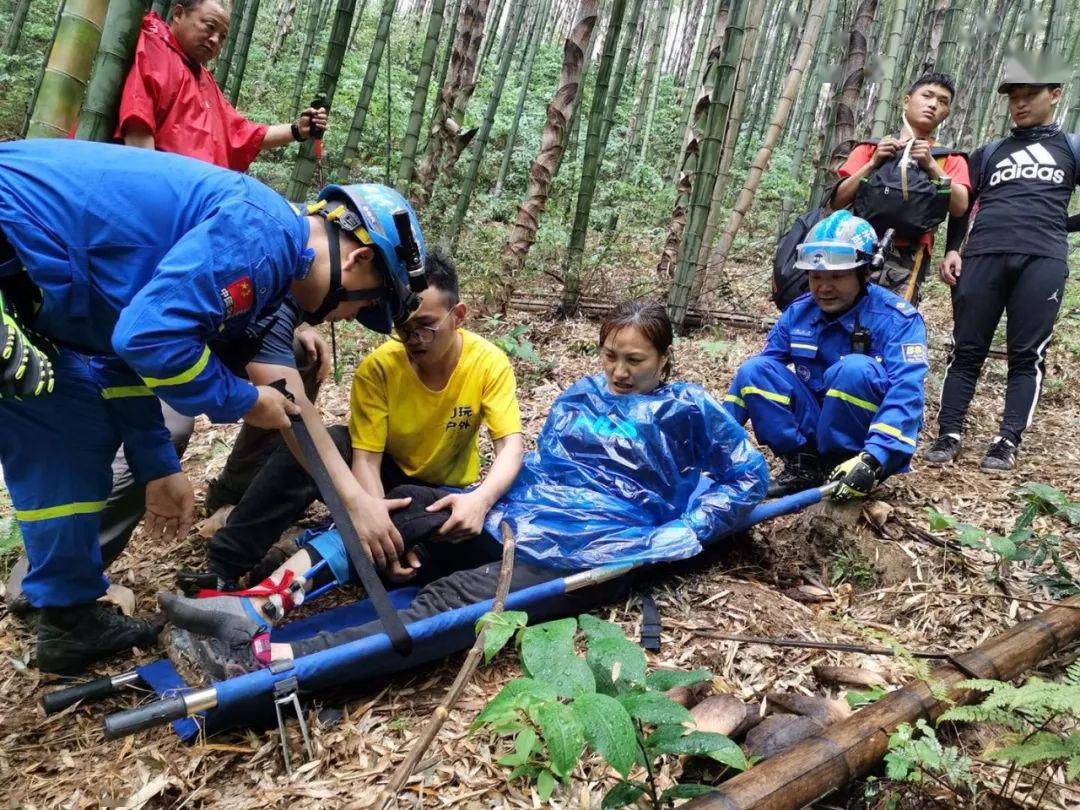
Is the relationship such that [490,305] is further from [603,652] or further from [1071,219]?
[603,652]

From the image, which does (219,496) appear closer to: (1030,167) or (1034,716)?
(1034,716)

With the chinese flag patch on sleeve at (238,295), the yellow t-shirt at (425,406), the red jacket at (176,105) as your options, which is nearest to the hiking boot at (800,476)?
the yellow t-shirt at (425,406)

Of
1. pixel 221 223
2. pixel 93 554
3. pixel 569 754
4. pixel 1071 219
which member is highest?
pixel 1071 219

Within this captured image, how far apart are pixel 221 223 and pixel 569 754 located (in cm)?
135

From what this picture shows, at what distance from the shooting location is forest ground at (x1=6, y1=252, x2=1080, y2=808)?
1640mm

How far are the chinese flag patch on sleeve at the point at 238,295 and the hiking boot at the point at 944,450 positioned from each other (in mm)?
3354

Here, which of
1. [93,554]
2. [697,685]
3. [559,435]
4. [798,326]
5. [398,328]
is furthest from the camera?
[798,326]

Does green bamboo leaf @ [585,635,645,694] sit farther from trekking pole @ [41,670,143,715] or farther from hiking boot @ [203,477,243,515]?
hiking boot @ [203,477,243,515]

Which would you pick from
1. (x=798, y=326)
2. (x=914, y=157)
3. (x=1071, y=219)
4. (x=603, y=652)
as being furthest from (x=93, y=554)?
(x=1071, y=219)

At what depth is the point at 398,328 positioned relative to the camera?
2365 mm

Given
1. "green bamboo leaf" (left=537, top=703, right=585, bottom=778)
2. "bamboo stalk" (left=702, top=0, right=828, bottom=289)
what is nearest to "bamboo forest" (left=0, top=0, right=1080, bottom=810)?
"green bamboo leaf" (left=537, top=703, right=585, bottom=778)

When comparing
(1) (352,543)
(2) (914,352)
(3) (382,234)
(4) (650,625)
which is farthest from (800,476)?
(3) (382,234)

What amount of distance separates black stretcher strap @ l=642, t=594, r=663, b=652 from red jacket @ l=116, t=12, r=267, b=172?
251cm

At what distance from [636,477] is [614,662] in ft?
4.08
